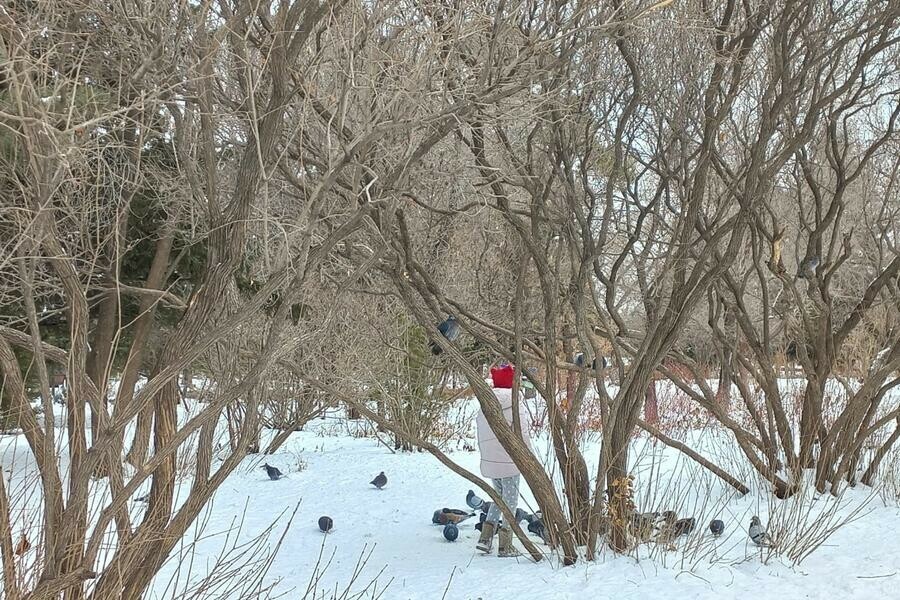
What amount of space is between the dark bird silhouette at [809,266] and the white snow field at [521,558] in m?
1.56

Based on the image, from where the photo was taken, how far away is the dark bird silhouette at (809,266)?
5.48m

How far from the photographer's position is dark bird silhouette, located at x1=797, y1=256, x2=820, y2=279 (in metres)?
5.48

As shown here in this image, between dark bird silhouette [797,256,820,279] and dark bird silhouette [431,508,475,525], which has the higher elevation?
dark bird silhouette [797,256,820,279]

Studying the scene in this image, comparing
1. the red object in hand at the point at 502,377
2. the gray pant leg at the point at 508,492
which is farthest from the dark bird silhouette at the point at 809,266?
the gray pant leg at the point at 508,492

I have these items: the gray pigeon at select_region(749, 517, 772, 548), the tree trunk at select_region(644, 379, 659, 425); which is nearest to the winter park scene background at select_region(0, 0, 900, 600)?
the gray pigeon at select_region(749, 517, 772, 548)

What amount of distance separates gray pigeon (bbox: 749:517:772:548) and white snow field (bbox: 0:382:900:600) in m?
0.06

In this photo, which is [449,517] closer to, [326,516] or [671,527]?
[326,516]

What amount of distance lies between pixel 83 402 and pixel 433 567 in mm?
2757

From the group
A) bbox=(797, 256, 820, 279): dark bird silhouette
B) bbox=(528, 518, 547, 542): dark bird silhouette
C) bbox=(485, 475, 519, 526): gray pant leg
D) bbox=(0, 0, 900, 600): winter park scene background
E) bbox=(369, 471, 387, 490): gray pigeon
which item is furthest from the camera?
bbox=(369, 471, 387, 490): gray pigeon

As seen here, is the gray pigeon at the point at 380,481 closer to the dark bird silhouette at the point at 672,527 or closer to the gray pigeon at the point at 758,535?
the dark bird silhouette at the point at 672,527

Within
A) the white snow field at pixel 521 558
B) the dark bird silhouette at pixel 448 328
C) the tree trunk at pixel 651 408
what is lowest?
the white snow field at pixel 521 558

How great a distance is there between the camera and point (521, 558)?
4805 mm

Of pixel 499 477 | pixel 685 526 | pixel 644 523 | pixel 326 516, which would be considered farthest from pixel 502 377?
pixel 326 516

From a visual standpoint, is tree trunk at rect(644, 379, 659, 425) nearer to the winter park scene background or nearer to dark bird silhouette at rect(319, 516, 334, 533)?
the winter park scene background
